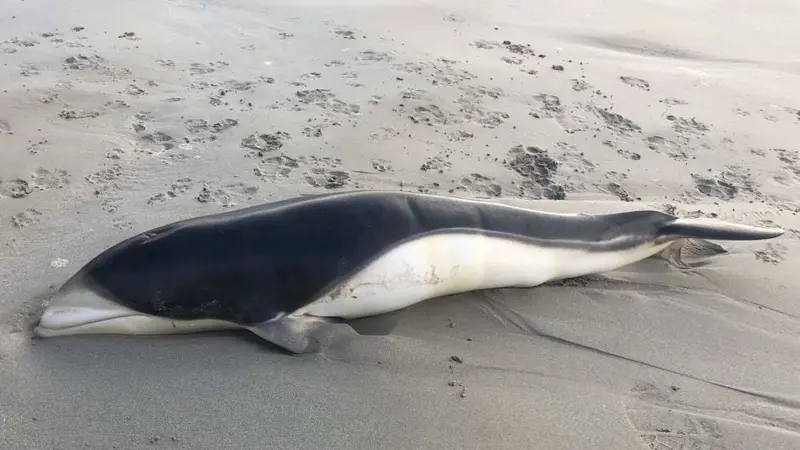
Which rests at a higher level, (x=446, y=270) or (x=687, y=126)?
(x=687, y=126)

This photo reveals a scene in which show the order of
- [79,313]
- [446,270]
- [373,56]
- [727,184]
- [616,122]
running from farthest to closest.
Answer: [373,56], [616,122], [727,184], [446,270], [79,313]

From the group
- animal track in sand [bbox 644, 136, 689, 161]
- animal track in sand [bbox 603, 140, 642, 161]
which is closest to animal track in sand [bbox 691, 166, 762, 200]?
animal track in sand [bbox 644, 136, 689, 161]

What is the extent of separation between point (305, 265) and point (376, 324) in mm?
506

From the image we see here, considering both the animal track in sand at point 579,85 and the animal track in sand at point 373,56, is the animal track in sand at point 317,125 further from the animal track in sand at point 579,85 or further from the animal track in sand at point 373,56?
the animal track in sand at point 579,85

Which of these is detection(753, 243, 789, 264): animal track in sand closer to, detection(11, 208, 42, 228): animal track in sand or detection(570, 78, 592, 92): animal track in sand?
detection(570, 78, 592, 92): animal track in sand

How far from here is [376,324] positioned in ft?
11.3

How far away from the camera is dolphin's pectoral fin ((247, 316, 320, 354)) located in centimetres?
313

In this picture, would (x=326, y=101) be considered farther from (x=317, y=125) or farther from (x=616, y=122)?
(x=616, y=122)

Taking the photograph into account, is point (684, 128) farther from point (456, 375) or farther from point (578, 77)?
point (456, 375)

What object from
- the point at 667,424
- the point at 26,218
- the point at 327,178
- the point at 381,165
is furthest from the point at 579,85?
the point at 26,218

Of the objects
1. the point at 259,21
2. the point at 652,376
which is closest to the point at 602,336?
the point at 652,376

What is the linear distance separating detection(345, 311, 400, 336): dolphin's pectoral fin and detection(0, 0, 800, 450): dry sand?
0.07 m

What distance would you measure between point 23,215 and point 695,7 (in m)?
8.85

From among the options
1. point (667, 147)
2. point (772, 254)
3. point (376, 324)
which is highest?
point (667, 147)
